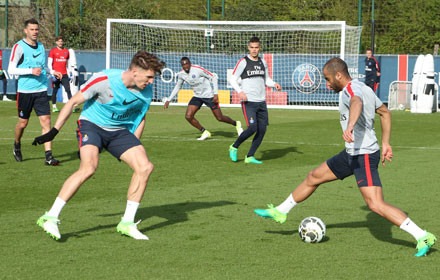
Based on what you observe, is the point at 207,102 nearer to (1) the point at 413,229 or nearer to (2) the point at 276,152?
(2) the point at 276,152

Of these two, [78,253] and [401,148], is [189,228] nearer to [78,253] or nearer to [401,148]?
[78,253]

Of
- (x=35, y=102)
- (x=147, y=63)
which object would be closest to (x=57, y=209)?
(x=147, y=63)

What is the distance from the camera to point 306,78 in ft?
105

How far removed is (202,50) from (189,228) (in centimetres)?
2482

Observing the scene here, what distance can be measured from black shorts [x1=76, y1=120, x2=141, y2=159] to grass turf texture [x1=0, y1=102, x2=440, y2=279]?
881 mm

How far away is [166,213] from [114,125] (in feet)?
5.65

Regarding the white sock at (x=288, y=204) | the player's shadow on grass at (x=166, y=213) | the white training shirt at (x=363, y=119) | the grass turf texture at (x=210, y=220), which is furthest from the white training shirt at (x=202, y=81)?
the white training shirt at (x=363, y=119)

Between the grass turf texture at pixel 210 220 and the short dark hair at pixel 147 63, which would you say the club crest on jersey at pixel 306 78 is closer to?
the grass turf texture at pixel 210 220

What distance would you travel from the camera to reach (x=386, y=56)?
1286 inches

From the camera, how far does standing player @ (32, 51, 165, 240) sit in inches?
332

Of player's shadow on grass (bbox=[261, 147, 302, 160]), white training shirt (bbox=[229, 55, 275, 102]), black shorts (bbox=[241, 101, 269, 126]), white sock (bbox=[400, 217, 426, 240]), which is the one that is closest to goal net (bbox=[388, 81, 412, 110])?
player's shadow on grass (bbox=[261, 147, 302, 160])

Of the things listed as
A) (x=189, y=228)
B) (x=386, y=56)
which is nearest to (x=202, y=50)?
(x=386, y=56)

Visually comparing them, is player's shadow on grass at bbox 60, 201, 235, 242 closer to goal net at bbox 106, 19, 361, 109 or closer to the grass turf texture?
the grass turf texture

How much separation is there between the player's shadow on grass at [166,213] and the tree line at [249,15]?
26252mm
